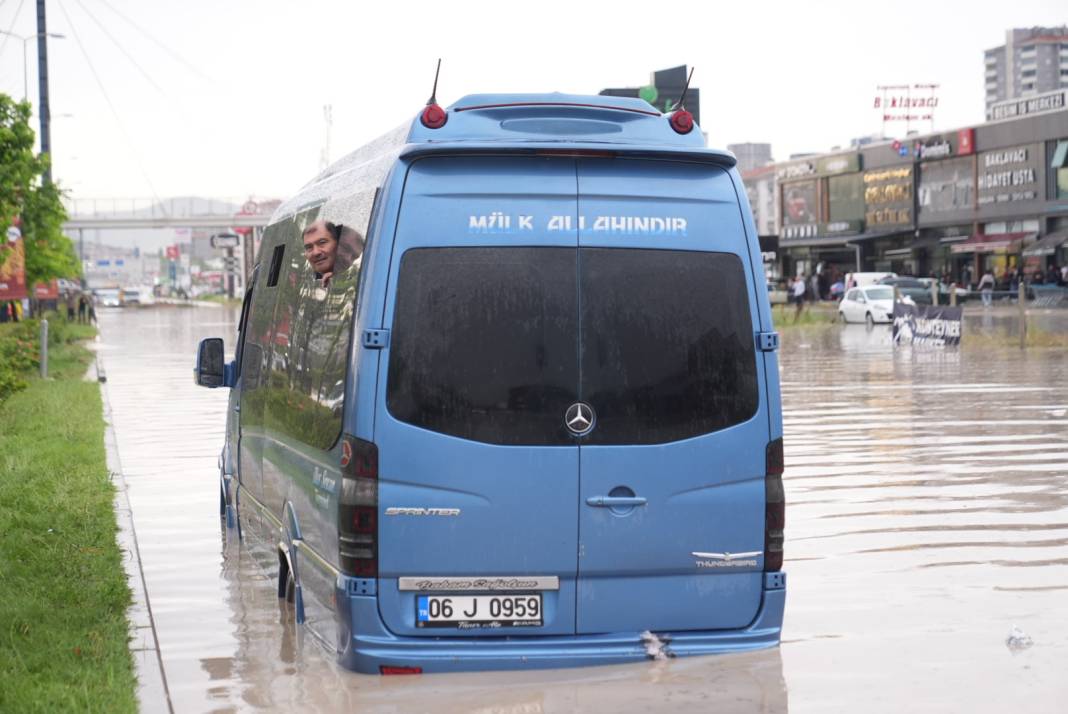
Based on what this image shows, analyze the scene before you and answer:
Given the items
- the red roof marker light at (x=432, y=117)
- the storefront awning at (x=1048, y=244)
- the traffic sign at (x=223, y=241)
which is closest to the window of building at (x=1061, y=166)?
the storefront awning at (x=1048, y=244)

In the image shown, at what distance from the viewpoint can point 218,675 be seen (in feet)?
25.3

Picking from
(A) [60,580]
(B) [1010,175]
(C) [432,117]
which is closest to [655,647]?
(C) [432,117]

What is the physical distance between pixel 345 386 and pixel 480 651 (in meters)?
1.22

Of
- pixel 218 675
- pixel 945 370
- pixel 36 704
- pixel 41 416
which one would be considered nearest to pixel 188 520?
pixel 218 675

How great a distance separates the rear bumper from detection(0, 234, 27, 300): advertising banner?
25917mm

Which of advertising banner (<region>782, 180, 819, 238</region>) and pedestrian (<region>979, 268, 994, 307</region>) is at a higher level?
advertising banner (<region>782, 180, 819, 238</region>)

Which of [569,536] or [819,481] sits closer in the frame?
[569,536]

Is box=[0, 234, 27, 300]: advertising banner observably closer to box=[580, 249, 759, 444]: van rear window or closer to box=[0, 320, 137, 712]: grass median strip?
box=[0, 320, 137, 712]: grass median strip

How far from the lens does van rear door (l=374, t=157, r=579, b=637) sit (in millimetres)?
6598

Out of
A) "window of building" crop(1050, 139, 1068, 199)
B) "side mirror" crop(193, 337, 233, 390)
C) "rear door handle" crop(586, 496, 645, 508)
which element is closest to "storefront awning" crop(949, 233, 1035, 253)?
"window of building" crop(1050, 139, 1068, 199)

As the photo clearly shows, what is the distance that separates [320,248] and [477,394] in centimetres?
146

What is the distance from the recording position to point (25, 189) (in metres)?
31.4

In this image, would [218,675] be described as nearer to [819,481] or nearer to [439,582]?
[439,582]

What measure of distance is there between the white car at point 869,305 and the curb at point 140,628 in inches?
1513
